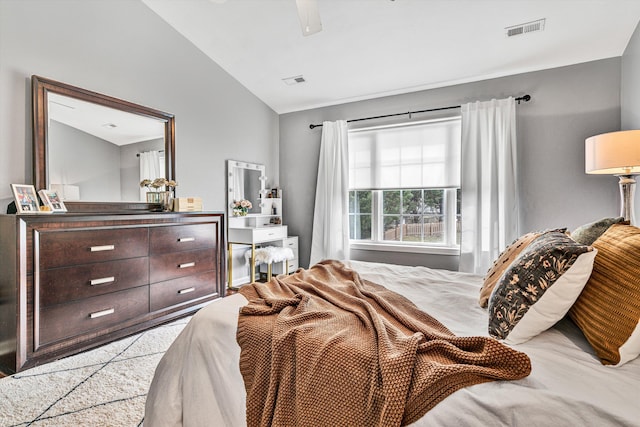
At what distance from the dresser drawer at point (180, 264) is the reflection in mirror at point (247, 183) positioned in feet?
3.27

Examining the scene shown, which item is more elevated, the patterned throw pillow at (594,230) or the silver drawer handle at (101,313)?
the patterned throw pillow at (594,230)

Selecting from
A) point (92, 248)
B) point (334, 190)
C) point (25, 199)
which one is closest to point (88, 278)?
point (92, 248)

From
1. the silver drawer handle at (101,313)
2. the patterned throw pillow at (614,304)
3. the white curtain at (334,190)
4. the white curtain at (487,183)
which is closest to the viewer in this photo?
the patterned throw pillow at (614,304)

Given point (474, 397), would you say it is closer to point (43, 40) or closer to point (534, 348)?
point (534, 348)

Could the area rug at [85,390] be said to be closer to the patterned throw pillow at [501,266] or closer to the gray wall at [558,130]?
the patterned throw pillow at [501,266]

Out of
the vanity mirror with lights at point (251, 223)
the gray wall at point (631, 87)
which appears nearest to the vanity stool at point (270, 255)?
the vanity mirror with lights at point (251, 223)

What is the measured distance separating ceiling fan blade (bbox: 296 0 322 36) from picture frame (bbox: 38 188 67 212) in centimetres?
226

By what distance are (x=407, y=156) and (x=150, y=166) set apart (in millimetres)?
2963

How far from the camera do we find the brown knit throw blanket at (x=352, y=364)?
2.72ft

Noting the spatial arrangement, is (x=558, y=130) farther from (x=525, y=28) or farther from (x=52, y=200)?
(x=52, y=200)

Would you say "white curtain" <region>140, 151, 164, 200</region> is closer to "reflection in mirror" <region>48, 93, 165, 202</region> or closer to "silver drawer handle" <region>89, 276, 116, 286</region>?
"reflection in mirror" <region>48, 93, 165, 202</region>

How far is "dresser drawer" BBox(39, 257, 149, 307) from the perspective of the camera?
2086 millimetres

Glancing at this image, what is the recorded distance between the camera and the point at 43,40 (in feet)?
8.04

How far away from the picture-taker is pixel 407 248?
3.98 meters
